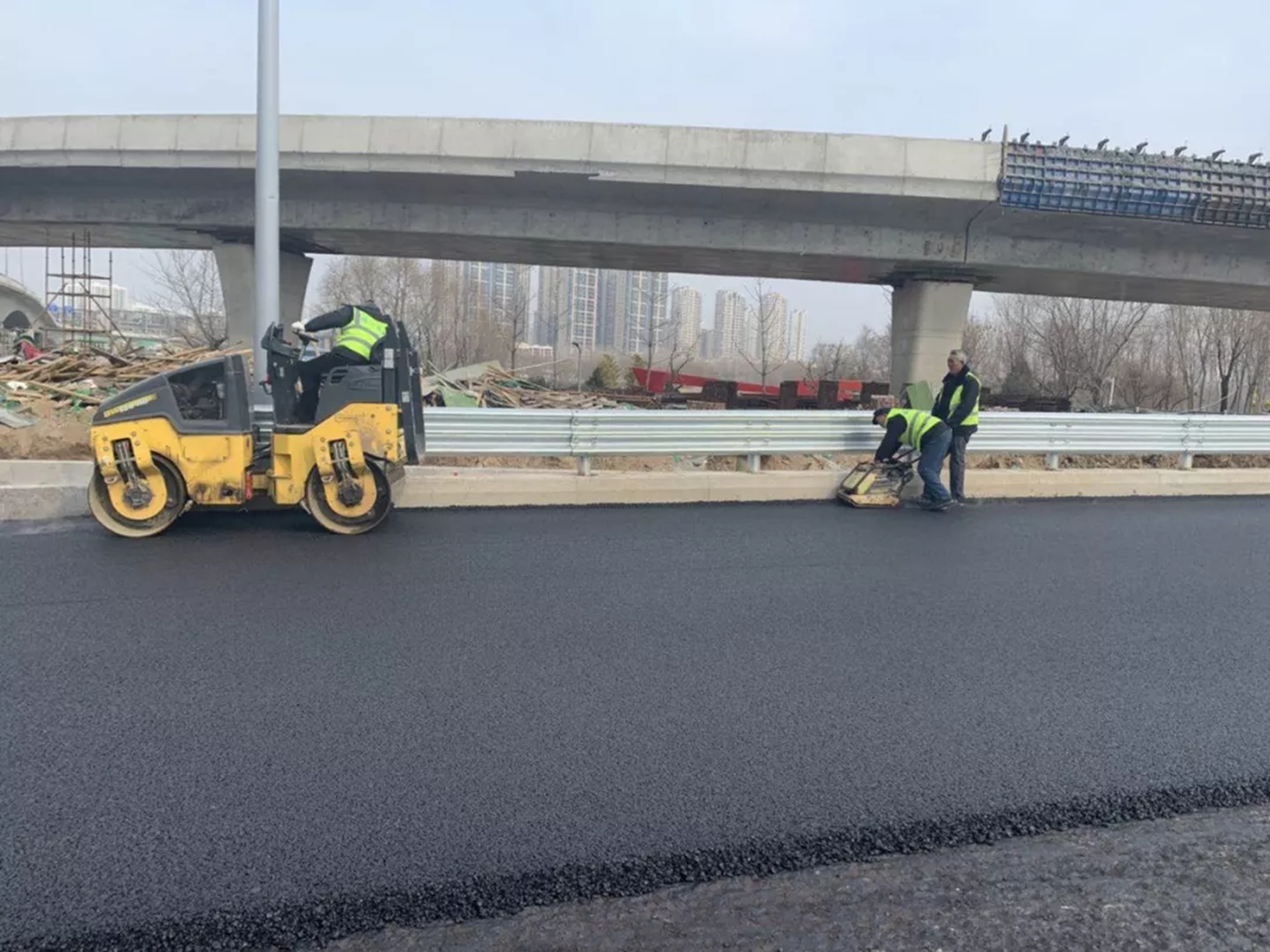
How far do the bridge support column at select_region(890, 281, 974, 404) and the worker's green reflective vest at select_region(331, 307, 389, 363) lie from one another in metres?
13.6

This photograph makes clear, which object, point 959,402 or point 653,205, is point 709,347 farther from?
point 959,402

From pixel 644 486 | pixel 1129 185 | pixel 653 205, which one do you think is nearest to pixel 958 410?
pixel 644 486

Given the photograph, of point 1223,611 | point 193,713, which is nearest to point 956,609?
point 1223,611

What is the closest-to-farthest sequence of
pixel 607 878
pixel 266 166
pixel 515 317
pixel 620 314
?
pixel 607 878, pixel 266 166, pixel 515 317, pixel 620 314

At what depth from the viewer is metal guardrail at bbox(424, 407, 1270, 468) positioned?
338 inches

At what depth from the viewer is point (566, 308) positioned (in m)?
42.7

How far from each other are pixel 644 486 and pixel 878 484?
8.13 ft

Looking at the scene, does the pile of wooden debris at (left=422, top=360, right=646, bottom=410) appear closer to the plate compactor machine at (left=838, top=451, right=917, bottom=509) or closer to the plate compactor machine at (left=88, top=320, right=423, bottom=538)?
the plate compactor machine at (left=838, top=451, right=917, bottom=509)

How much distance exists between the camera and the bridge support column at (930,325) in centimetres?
1812

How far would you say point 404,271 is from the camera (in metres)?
36.8

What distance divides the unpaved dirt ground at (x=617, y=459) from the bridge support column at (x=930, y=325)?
6578 mm

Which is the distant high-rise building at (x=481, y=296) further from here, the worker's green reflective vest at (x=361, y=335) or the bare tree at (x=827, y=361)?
the worker's green reflective vest at (x=361, y=335)

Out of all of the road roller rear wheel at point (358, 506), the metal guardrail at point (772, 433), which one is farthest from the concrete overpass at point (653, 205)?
the road roller rear wheel at point (358, 506)

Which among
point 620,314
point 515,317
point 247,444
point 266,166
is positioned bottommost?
point 247,444
